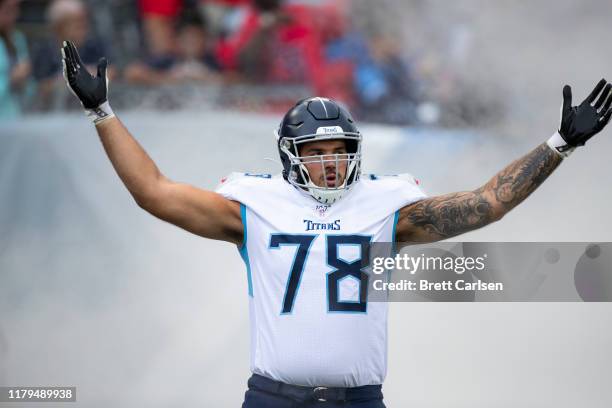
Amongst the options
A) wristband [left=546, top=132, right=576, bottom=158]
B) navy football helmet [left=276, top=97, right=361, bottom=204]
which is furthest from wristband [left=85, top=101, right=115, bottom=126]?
wristband [left=546, top=132, right=576, bottom=158]

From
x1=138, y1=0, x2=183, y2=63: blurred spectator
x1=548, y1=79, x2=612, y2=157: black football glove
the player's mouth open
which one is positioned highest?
x1=138, y1=0, x2=183, y2=63: blurred spectator

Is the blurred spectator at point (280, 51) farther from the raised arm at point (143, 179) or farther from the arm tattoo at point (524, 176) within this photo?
the arm tattoo at point (524, 176)

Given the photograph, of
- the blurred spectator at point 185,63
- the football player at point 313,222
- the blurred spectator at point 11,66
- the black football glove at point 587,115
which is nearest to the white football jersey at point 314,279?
the football player at point 313,222

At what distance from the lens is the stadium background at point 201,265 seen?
7.31 m

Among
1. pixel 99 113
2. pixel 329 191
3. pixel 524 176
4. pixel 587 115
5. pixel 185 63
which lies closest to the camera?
pixel 587 115

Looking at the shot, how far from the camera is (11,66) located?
734cm

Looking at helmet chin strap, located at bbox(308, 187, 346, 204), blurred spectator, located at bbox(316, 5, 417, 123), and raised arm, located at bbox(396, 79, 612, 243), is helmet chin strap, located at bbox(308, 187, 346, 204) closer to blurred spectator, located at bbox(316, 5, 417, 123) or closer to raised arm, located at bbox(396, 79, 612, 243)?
raised arm, located at bbox(396, 79, 612, 243)

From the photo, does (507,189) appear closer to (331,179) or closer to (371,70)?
(331,179)

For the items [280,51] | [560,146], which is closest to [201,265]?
[280,51]

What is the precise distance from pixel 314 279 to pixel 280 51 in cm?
395

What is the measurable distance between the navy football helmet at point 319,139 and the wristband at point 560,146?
0.76 metres

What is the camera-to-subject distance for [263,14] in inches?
297

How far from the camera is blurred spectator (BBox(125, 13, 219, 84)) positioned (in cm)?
742

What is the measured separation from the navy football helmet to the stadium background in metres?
3.33
